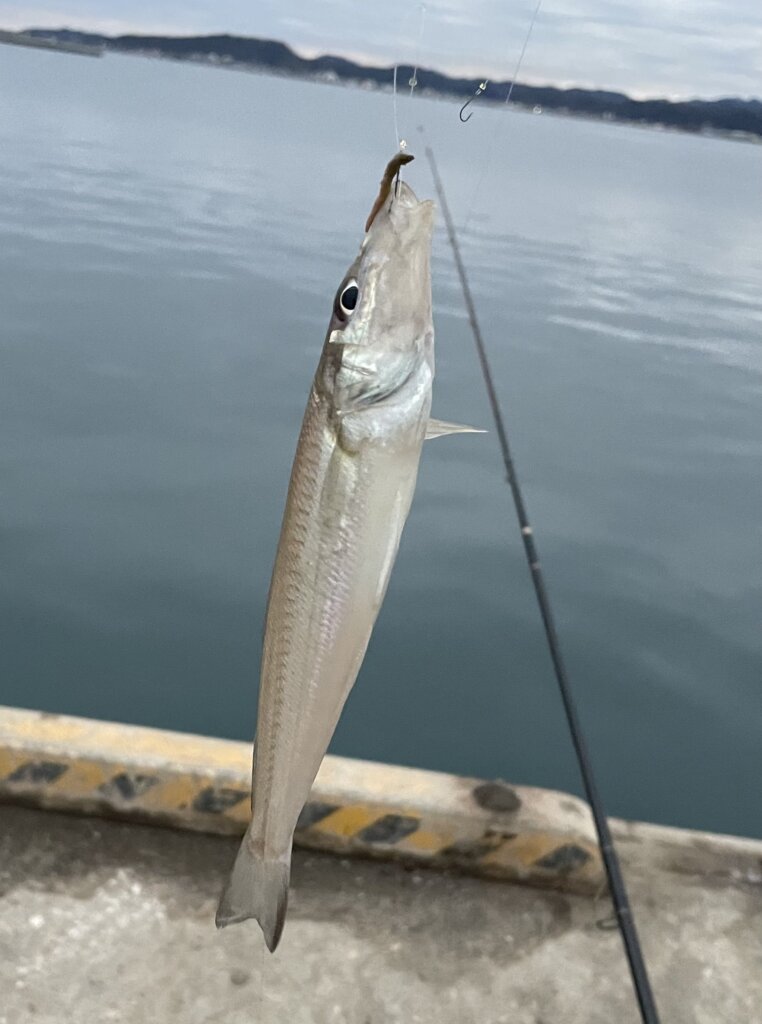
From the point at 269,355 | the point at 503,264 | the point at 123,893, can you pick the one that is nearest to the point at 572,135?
the point at 503,264

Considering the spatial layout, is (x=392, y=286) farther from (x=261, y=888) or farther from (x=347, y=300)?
Answer: (x=261, y=888)

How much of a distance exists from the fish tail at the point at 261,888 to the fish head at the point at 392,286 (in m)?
1.33

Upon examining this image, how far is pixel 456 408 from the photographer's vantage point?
11.6 m

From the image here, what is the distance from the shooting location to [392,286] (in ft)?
7.08

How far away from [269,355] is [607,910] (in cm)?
1041

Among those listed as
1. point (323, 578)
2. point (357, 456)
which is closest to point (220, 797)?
point (323, 578)

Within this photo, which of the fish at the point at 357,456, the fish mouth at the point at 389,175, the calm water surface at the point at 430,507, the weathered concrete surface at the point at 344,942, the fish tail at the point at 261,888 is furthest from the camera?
the calm water surface at the point at 430,507

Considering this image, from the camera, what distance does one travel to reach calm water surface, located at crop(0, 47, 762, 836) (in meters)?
6.41

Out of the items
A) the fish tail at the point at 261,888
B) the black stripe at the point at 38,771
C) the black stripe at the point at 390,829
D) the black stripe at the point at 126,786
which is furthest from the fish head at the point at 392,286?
the black stripe at the point at 38,771

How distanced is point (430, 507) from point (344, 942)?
18.7 ft

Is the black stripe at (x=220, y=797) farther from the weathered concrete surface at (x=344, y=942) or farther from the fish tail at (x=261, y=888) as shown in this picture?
the fish tail at (x=261, y=888)

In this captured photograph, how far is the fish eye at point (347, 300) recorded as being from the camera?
7.13 feet

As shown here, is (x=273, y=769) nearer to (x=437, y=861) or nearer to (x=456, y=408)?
(x=437, y=861)

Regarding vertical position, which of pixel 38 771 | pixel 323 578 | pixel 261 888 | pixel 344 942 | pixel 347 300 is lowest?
pixel 344 942
